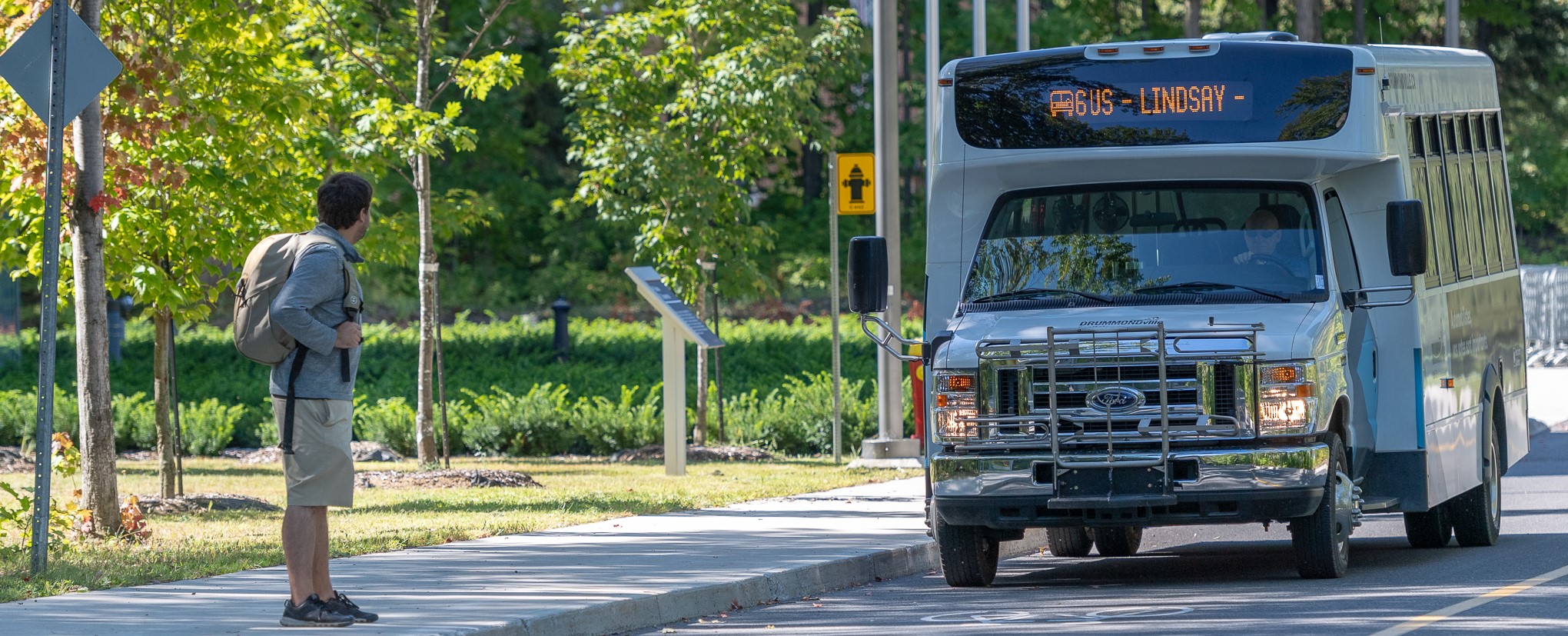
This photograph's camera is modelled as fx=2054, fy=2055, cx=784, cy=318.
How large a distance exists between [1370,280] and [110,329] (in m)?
21.2

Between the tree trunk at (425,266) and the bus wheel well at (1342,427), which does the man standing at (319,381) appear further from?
the tree trunk at (425,266)

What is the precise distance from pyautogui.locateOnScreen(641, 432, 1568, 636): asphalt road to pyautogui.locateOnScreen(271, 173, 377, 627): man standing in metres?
1.76

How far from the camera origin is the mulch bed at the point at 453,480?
17438mm

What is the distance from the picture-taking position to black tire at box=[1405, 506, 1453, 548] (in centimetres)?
1283

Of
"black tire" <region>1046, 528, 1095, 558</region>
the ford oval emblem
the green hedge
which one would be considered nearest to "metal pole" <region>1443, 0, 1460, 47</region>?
the green hedge

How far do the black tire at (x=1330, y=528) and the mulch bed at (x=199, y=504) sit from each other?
8.26 metres

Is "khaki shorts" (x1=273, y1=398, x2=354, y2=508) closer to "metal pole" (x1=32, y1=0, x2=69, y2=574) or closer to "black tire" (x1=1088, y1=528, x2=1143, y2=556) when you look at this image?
"metal pole" (x1=32, y1=0, x2=69, y2=574)

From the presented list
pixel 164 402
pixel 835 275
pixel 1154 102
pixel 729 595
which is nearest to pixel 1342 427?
pixel 1154 102

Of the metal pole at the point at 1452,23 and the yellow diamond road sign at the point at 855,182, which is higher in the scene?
the metal pole at the point at 1452,23

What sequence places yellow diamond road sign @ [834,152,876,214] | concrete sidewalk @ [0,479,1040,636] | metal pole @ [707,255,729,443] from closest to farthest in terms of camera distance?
concrete sidewalk @ [0,479,1040,636] < yellow diamond road sign @ [834,152,876,214] < metal pole @ [707,255,729,443]

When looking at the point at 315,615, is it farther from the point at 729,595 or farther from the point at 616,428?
the point at 616,428

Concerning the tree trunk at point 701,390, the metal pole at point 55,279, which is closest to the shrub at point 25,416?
the tree trunk at point 701,390

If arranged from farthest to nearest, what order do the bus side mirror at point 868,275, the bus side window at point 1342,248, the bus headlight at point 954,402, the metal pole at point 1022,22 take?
1. the metal pole at point 1022,22
2. the bus side window at point 1342,248
3. the bus side mirror at point 868,275
4. the bus headlight at point 954,402

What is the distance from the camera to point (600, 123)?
22.6m
